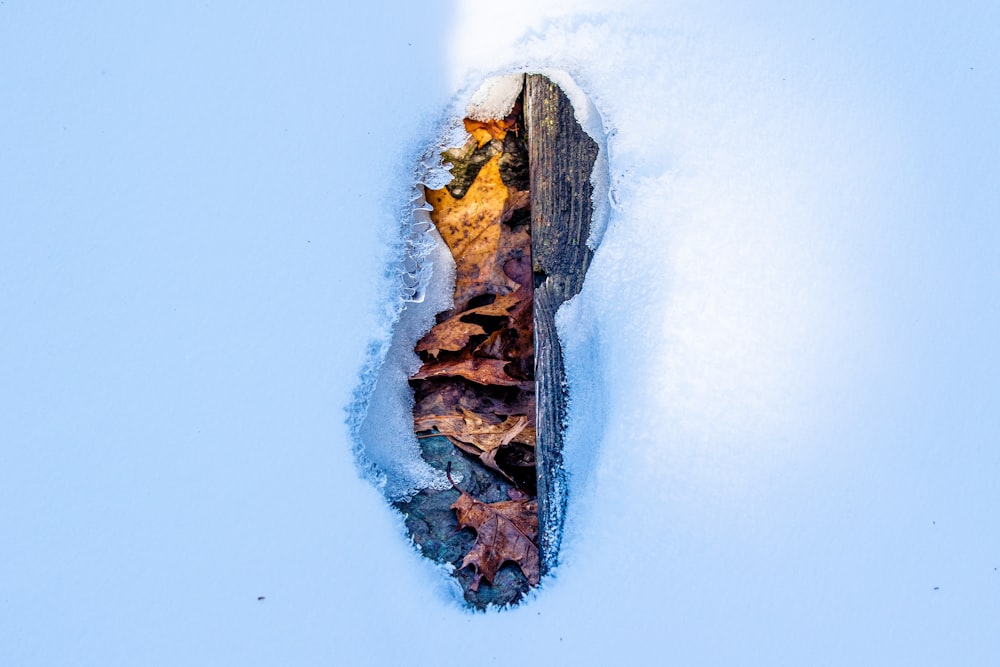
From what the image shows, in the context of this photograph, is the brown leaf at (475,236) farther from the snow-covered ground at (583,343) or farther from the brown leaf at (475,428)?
the snow-covered ground at (583,343)

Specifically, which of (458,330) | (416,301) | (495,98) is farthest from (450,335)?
(495,98)

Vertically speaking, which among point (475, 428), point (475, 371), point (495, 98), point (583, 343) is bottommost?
point (475, 428)

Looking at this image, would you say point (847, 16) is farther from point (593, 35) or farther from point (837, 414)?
point (837, 414)

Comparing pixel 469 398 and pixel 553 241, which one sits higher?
pixel 553 241

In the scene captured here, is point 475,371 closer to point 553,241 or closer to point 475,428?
→ point 475,428

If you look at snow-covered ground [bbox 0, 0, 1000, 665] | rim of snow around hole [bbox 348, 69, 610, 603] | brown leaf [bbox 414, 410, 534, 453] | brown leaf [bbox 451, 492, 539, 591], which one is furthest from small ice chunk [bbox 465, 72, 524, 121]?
brown leaf [bbox 451, 492, 539, 591]

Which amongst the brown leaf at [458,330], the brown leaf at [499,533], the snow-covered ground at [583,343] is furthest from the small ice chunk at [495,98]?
the brown leaf at [499,533]

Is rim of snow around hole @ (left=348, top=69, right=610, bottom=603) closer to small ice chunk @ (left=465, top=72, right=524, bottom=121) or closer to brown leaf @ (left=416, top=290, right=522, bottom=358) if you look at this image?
small ice chunk @ (left=465, top=72, right=524, bottom=121)
